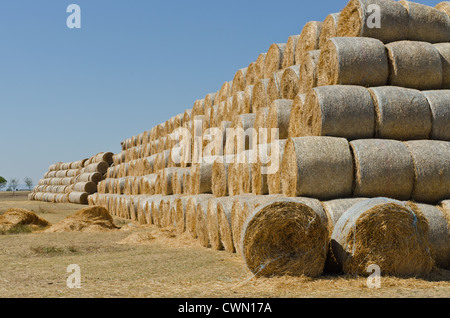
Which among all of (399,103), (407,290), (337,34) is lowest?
(407,290)

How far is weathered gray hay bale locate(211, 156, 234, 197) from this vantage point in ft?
32.1

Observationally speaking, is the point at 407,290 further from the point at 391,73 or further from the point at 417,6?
the point at 417,6

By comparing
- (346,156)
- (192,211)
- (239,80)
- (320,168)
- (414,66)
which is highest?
(239,80)

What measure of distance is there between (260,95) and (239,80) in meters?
2.49

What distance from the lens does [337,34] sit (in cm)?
834

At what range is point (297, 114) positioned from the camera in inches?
299

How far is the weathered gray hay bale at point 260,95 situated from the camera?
9992 mm

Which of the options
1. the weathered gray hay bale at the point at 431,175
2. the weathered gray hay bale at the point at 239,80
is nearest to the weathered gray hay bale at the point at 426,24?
the weathered gray hay bale at the point at 431,175

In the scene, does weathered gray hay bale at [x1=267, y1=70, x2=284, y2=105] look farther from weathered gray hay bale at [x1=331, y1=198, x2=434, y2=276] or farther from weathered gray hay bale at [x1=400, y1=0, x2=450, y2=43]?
weathered gray hay bale at [x1=331, y1=198, x2=434, y2=276]

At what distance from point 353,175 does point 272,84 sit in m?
3.61

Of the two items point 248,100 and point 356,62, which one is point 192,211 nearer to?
point 248,100

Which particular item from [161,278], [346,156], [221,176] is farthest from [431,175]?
[221,176]

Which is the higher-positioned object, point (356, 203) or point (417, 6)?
point (417, 6)

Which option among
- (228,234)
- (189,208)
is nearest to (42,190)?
(189,208)
